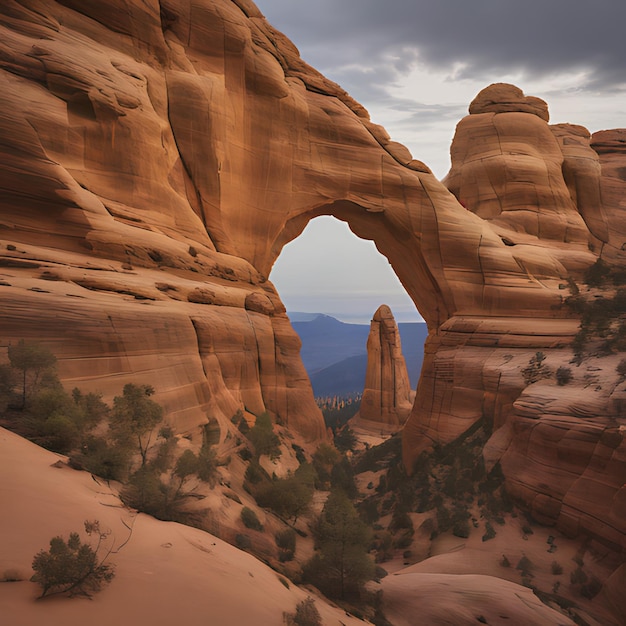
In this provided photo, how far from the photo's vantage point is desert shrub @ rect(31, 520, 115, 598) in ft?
12.2

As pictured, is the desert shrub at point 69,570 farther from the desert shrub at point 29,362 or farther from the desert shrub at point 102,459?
the desert shrub at point 29,362

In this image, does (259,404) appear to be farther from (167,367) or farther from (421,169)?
(421,169)

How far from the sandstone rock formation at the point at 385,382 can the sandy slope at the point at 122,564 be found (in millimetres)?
37588

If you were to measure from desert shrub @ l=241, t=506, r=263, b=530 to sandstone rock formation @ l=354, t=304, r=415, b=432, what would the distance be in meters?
35.3

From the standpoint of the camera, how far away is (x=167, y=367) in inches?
441

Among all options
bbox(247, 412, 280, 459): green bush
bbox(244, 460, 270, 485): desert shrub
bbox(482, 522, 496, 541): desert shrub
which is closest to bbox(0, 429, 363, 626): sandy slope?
bbox(244, 460, 270, 485): desert shrub

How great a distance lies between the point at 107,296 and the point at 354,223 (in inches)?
680

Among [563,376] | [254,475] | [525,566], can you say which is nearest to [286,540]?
[254,475]

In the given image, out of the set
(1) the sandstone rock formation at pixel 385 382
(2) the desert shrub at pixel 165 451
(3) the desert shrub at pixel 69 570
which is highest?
(3) the desert shrub at pixel 69 570

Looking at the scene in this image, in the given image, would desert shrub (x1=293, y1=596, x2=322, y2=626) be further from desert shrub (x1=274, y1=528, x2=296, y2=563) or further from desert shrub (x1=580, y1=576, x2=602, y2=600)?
desert shrub (x1=580, y1=576, x2=602, y2=600)

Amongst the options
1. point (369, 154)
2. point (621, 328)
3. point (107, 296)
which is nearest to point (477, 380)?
point (621, 328)

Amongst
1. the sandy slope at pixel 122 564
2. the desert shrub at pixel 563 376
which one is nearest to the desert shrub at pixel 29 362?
the sandy slope at pixel 122 564

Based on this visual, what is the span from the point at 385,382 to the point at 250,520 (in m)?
36.0

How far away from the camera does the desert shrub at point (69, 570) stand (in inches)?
147
